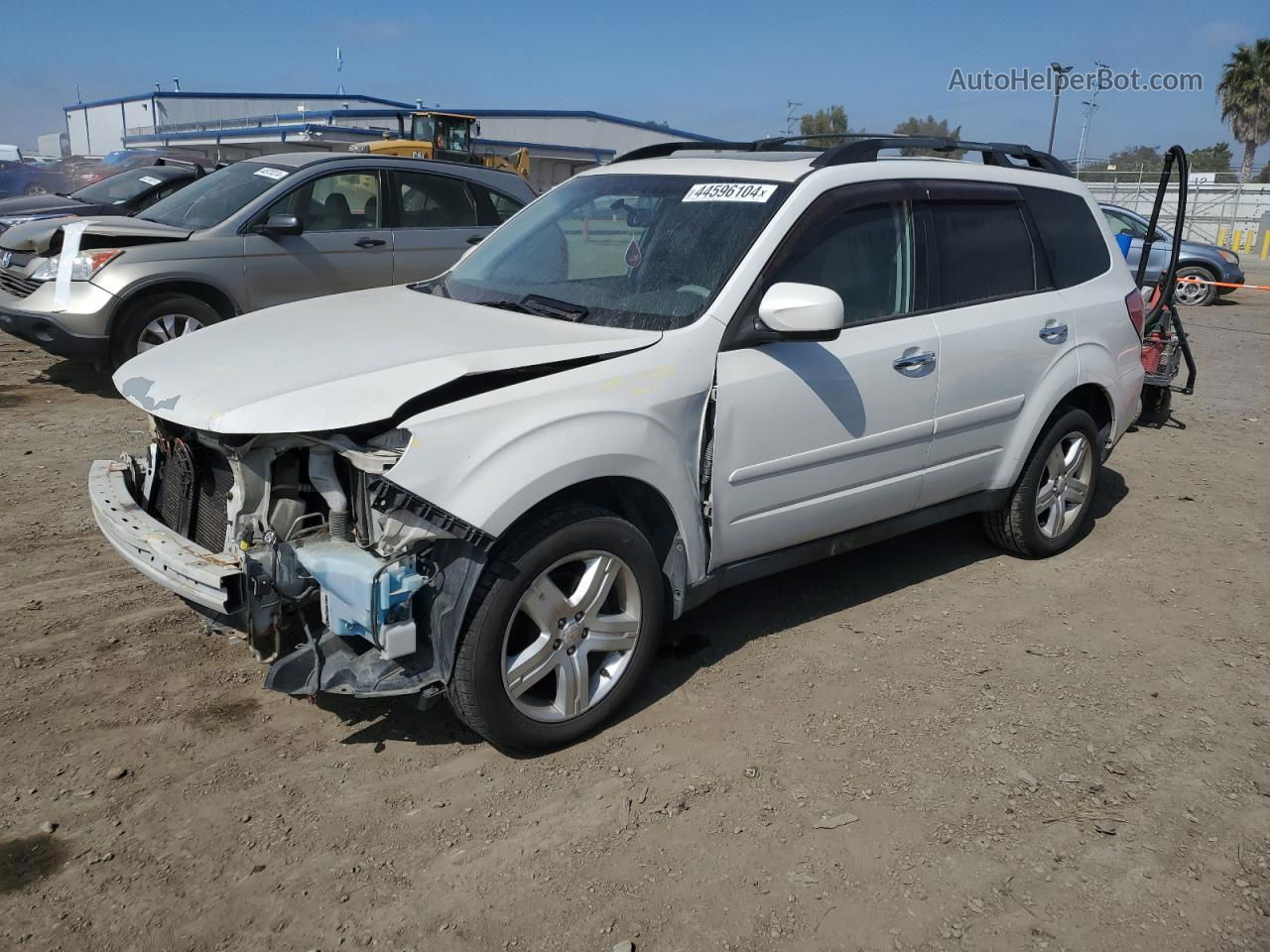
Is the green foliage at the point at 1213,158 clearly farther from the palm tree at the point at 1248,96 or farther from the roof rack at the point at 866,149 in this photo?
the roof rack at the point at 866,149

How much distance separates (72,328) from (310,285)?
1.73 meters

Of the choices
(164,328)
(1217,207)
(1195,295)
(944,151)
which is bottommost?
(1195,295)

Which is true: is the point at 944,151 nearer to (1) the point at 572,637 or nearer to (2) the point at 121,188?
(1) the point at 572,637

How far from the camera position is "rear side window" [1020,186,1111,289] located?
493 cm

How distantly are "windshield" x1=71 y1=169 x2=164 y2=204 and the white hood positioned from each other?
337 inches

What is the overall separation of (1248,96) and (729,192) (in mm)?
56568

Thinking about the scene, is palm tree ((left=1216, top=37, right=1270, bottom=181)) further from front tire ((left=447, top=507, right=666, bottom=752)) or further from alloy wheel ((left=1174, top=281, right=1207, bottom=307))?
front tire ((left=447, top=507, right=666, bottom=752))

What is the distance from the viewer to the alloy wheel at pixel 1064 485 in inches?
202

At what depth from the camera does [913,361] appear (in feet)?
13.5


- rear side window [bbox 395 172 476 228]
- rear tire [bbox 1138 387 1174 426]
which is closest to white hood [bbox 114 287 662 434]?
rear side window [bbox 395 172 476 228]

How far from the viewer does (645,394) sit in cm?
336

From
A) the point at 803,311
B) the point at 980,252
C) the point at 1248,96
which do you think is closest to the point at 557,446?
the point at 803,311

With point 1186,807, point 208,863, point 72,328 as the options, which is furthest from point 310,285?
point 1186,807

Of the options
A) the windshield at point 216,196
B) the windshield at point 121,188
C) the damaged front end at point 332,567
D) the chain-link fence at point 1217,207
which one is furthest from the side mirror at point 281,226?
the chain-link fence at point 1217,207
